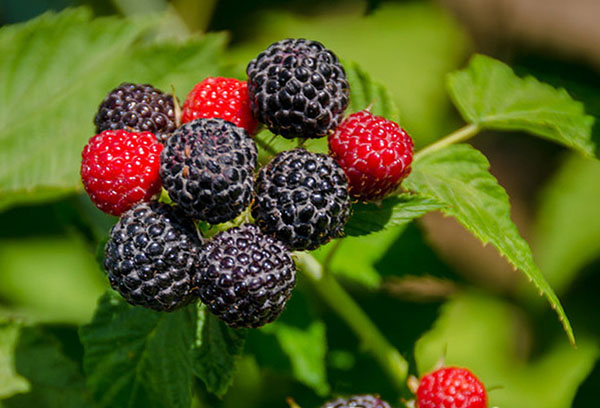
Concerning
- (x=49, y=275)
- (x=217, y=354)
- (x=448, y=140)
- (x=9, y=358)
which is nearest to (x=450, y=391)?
(x=217, y=354)

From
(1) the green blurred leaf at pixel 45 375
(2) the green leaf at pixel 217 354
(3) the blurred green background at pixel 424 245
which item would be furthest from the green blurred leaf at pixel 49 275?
(2) the green leaf at pixel 217 354

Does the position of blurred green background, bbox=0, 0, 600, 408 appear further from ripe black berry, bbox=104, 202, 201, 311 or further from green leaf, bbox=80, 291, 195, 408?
ripe black berry, bbox=104, 202, 201, 311

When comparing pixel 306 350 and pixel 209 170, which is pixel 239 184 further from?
pixel 306 350

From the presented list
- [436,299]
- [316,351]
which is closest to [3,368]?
[316,351]

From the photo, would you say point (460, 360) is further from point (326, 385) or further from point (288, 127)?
point (288, 127)

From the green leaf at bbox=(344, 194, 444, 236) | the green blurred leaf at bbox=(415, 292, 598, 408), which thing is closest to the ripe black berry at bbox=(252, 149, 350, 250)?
the green leaf at bbox=(344, 194, 444, 236)

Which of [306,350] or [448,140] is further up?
[448,140]
